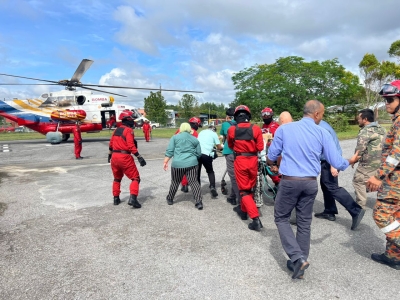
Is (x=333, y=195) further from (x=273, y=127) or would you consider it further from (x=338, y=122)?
(x=338, y=122)

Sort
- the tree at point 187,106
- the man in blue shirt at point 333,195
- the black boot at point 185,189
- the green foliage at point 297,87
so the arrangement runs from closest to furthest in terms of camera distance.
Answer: the man in blue shirt at point 333,195 → the black boot at point 185,189 → the green foliage at point 297,87 → the tree at point 187,106

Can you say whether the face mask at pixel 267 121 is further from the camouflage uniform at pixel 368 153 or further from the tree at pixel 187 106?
the tree at pixel 187 106

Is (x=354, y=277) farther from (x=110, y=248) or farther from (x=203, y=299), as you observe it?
(x=110, y=248)

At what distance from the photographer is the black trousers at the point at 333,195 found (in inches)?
175

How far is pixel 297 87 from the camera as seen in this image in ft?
95.4

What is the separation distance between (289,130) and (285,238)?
1.16 m

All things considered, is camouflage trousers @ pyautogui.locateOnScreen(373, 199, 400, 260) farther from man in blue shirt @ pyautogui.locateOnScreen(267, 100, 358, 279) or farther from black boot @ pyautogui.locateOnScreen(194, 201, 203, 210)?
black boot @ pyautogui.locateOnScreen(194, 201, 203, 210)

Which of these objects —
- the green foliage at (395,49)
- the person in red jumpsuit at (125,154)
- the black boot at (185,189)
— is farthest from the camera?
the green foliage at (395,49)

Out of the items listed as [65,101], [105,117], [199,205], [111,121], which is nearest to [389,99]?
[199,205]

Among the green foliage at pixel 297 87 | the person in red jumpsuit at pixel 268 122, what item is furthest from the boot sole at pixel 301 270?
the green foliage at pixel 297 87

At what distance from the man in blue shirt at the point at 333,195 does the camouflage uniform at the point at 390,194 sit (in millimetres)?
751

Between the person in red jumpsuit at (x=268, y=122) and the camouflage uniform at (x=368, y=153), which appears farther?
the person in red jumpsuit at (x=268, y=122)

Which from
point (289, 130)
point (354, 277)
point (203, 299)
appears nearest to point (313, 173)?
point (289, 130)

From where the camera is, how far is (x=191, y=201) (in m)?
6.27
